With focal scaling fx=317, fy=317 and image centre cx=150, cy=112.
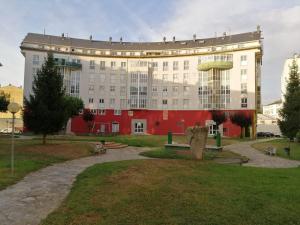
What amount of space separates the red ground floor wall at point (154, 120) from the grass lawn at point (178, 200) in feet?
177

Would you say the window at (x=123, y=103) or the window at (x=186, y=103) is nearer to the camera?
the window at (x=186, y=103)

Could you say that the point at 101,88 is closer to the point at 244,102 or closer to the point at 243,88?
the point at 243,88

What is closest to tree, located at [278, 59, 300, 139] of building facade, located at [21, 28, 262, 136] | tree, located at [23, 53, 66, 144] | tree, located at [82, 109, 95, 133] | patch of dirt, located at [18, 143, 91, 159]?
building facade, located at [21, 28, 262, 136]

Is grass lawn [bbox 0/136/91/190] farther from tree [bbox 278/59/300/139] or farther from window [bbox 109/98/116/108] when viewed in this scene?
window [bbox 109/98/116/108]

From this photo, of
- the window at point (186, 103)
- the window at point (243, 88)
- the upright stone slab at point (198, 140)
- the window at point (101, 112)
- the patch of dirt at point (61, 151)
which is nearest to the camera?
the upright stone slab at point (198, 140)

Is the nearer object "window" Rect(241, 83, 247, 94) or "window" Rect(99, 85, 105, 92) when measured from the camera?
"window" Rect(241, 83, 247, 94)

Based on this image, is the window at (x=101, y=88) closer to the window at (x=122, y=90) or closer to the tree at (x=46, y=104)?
the window at (x=122, y=90)

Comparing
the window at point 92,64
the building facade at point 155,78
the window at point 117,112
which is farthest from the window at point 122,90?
the window at point 92,64

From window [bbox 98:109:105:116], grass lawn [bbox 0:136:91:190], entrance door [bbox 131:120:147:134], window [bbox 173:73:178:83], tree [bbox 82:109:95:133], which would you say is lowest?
grass lawn [bbox 0:136:91:190]

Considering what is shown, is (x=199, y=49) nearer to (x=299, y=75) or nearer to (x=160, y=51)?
(x=160, y=51)

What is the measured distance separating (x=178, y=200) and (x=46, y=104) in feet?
62.3

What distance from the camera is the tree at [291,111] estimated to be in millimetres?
40844

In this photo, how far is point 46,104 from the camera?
82.3 ft

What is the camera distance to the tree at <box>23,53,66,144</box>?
2445 centimetres
